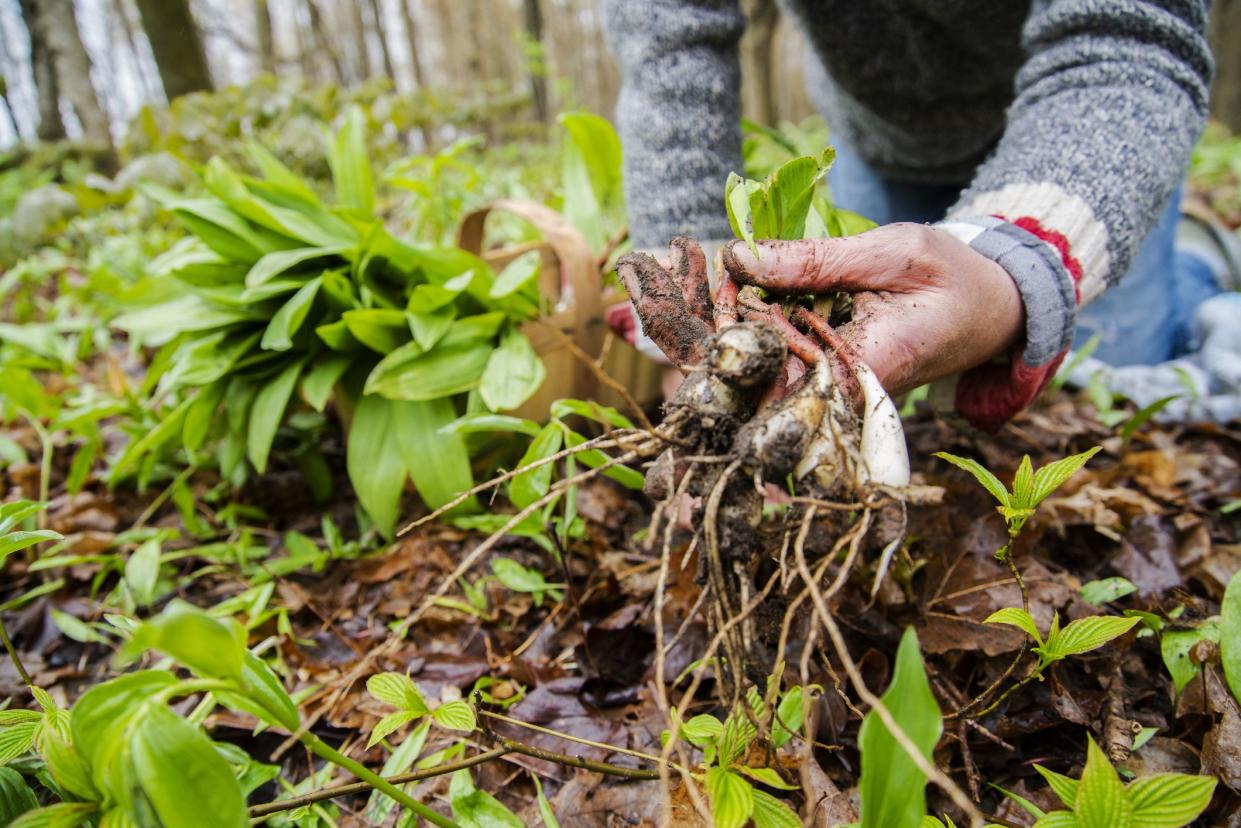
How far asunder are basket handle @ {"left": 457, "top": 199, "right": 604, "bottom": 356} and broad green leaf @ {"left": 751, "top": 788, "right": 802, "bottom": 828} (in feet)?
3.33

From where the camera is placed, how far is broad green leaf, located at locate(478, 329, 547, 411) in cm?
125

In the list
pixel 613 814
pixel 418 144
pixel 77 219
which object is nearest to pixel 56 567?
pixel 613 814

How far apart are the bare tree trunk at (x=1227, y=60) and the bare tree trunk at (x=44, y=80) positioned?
8.97 meters

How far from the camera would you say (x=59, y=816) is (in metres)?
0.54

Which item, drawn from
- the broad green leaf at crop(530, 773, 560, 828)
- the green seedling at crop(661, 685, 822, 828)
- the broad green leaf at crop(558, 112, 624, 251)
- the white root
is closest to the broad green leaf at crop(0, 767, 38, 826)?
the broad green leaf at crop(530, 773, 560, 828)

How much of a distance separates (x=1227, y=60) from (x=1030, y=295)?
23.0ft

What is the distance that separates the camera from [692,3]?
1.44 metres

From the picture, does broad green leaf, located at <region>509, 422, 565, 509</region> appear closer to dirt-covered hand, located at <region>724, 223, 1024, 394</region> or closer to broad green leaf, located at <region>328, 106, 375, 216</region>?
dirt-covered hand, located at <region>724, 223, 1024, 394</region>

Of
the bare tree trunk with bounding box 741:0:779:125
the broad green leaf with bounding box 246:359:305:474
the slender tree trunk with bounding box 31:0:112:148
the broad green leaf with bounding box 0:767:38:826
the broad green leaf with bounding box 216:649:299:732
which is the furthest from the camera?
the bare tree trunk with bounding box 741:0:779:125

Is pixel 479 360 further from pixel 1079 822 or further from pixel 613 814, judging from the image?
pixel 1079 822

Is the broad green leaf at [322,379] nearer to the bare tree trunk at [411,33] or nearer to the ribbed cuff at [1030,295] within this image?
the ribbed cuff at [1030,295]

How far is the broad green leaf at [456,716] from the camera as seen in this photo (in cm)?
71

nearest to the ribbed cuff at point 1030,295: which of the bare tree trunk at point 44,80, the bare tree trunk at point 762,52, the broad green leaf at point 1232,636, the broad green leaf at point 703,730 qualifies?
the broad green leaf at point 1232,636

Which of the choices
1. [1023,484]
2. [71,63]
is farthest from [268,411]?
[71,63]
